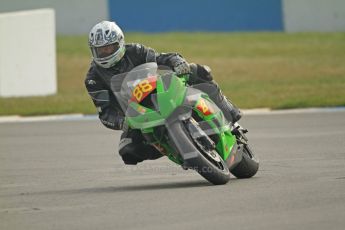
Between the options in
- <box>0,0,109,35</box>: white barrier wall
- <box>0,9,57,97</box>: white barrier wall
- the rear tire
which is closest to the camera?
the rear tire

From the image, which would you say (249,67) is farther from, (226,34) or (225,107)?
(225,107)

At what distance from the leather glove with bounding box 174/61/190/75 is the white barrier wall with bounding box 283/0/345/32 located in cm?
2405

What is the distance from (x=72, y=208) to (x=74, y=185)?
1843 millimetres

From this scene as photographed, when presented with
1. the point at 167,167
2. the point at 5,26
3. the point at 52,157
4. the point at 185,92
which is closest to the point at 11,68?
the point at 5,26

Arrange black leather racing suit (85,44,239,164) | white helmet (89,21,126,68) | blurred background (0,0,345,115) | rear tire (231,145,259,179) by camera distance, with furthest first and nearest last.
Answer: blurred background (0,0,345,115) < rear tire (231,145,259,179) < white helmet (89,21,126,68) < black leather racing suit (85,44,239,164)

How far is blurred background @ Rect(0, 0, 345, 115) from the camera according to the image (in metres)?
27.5

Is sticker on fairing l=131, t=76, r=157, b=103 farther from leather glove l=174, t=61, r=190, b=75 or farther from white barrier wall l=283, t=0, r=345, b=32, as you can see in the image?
white barrier wall l=283, t=0, r=345, b=32

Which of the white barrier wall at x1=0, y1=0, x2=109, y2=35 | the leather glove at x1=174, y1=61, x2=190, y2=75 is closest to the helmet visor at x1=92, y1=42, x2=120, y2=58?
the leather glove at x1=174, y1=61, x2=190, y2=75

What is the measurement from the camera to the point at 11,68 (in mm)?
21812

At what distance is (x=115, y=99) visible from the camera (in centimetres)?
980

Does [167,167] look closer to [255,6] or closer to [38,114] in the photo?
[38,114]

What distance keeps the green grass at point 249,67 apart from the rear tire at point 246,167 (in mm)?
9489

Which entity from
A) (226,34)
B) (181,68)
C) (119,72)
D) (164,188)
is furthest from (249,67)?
(164,188)

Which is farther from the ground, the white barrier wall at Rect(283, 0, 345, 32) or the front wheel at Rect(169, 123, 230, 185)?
the front wheel at Rect(169, 123, 230, 185)
